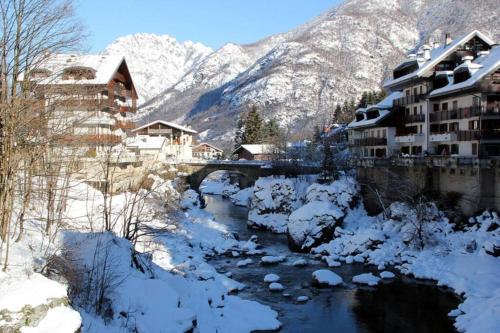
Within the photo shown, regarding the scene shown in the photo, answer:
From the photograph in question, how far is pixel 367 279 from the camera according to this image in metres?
31.2

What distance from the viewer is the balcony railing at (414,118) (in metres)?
45.9

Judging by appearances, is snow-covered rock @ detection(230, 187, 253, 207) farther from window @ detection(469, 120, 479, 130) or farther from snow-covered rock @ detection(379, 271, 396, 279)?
snow-covered rock @ detection(379, 271, 396, 279)

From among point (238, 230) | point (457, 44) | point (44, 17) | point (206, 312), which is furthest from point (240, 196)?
point (44, 17)

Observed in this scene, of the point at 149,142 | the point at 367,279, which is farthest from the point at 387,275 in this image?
the point at 149,142

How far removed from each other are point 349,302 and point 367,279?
419 centimetres

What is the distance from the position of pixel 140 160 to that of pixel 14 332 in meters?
43.2

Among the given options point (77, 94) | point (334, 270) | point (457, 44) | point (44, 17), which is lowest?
point (334, 270)

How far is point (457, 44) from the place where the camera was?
149 feet

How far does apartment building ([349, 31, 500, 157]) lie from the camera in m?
36.9

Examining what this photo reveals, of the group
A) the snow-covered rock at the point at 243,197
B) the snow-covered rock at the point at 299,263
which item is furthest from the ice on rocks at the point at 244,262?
the snow-covered rock at the point at 243,197

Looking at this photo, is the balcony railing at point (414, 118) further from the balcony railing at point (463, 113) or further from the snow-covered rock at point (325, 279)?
the snow-covered rock at point (325, 279)

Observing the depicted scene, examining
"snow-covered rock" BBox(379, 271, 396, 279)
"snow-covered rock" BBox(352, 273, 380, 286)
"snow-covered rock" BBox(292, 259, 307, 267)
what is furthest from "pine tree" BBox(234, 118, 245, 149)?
"snow-covered rock" BBox(352, 273, 380, 286)

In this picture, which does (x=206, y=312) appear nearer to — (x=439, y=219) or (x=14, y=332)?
(x=14, y=332)

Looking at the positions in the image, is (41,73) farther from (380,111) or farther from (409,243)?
(380,111)
